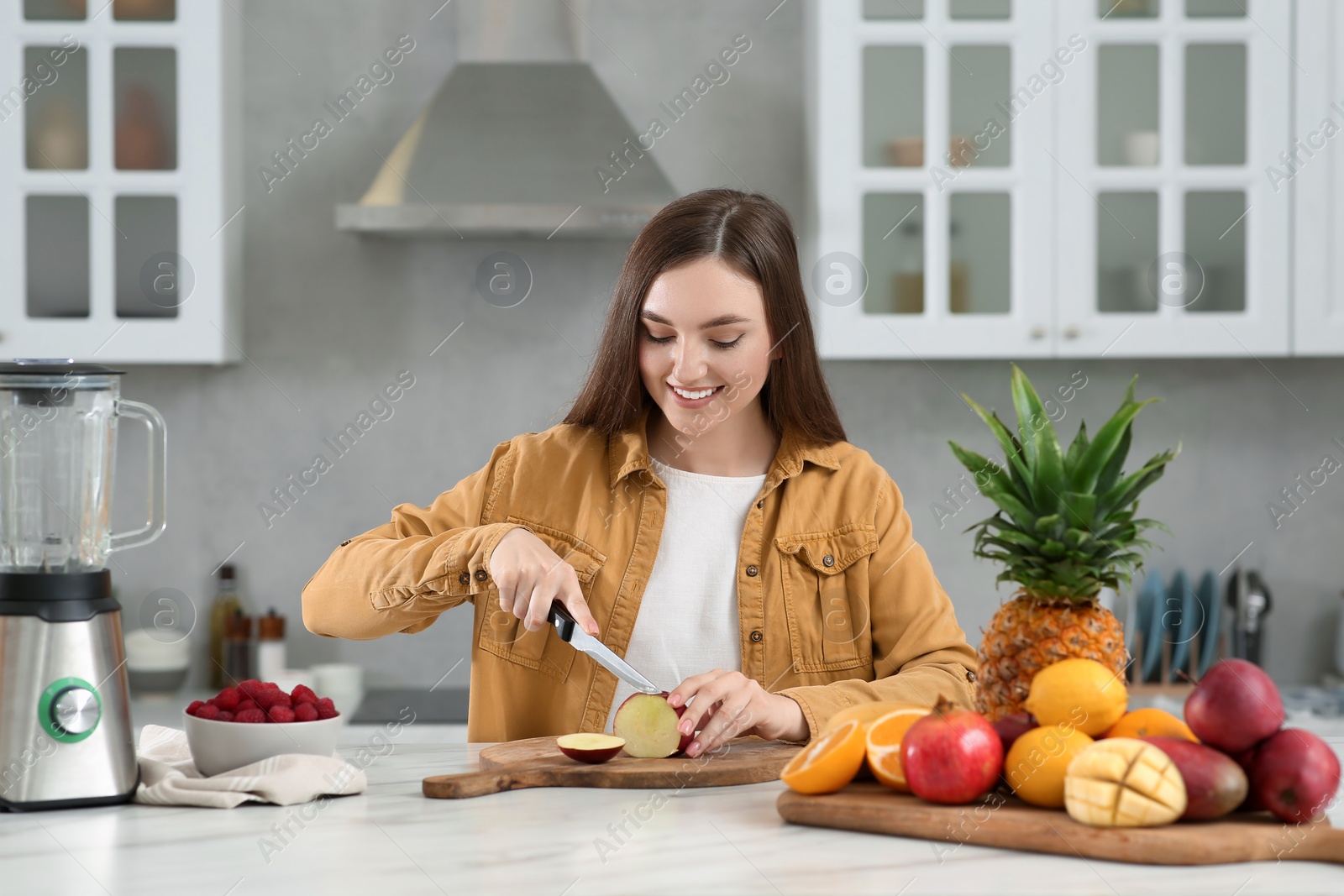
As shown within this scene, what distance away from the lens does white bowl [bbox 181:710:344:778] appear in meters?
1.09

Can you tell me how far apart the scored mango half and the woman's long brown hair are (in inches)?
30.5

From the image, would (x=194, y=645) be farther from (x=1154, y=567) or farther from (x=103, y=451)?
(x=1154, y=567)

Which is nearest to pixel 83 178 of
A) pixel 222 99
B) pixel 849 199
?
pixel 222 99

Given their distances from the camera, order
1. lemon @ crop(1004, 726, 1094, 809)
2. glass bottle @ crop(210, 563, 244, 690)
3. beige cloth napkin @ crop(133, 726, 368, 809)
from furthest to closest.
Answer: glass bottle @ crop(210, 563, 244, 690)
beige cloth napkin @ crop(133, 726, 368, 809)
lemon @ crop(1004, 726, 1094, 809)

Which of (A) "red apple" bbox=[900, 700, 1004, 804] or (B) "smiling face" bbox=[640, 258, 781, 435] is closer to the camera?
(A) "red apple" bbox=[900, 700, 1004, 804]

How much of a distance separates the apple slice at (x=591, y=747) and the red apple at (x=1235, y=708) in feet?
1.74

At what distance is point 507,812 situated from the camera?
1032 millimetres

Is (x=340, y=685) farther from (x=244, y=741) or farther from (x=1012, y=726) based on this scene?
(x=1012, y=726)

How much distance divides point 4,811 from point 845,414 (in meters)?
2.34

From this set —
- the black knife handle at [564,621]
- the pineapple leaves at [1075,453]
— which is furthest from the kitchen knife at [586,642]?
the pineapple leaves at [1075,453]

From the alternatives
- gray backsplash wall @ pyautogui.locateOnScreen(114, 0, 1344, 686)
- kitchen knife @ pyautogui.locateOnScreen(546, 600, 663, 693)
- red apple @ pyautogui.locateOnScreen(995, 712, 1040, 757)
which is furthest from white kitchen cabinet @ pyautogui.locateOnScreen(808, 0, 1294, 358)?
red apple @ pyautogui.locateOnScreen(995, 712, 1040, 757)

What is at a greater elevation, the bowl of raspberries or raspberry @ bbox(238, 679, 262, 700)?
raspberry @ bbox(238, 679, 262, 700)

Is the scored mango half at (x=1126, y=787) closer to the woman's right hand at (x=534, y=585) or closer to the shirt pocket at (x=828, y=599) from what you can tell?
the woman's right hand at (x=534, y=585)

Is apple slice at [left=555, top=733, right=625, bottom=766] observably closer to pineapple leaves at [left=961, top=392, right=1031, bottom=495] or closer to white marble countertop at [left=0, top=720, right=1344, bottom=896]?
white marble countertop at [left=0, top=720, right=1344, bottom=896]
